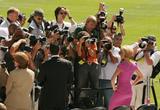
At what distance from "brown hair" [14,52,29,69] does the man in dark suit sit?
0.61 meters

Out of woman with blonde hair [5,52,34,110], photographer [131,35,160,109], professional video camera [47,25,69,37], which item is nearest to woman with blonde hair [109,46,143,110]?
photographer [131,35,160,109]

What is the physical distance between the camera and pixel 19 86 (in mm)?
9875

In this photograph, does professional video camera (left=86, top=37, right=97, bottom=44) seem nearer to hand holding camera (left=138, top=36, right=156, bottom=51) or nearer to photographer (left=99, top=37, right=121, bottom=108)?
photographer (left=99, top=37, right=121, bottom=108)

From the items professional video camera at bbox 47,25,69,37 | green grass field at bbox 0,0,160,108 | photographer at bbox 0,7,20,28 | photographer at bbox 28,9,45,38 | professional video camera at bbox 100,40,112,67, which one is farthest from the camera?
green grass field at bbox 0,0,160,108

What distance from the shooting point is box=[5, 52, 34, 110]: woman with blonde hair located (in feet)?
32.2

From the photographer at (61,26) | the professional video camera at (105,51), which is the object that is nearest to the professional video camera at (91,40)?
the professional video camera at (105,51)

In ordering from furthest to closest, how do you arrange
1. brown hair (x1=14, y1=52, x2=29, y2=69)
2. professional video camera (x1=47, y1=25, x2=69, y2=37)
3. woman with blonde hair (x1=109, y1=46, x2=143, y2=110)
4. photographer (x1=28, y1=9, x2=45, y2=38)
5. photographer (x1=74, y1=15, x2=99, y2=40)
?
1. photographer (x1=28, y1=9, x2=45, y2=38)
2. photographer (x1=74, y1=15, x2=99, y2=40)
3. professional video camera (x1=47, y1=25, x2=69, y2=37)
4. woman with blonde hair (x1=109, y1=46, x2=143, y2=110)
5. brown hair (x1=14, y1=52, x2=29, y2=69)

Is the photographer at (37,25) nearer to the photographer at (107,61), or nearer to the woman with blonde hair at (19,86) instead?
the photographer at (107,61)

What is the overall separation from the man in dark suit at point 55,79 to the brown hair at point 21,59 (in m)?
0.61

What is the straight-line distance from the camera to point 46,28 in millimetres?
13703

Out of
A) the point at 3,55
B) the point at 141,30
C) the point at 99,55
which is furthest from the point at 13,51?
the point at 141,30

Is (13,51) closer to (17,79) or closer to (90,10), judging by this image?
(17,79)

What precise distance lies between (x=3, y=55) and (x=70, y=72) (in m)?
1.50

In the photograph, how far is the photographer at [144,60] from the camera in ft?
38.5
